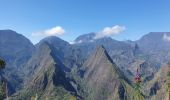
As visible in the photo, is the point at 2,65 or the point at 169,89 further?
the point at 169,89

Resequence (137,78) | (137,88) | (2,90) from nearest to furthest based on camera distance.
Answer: (137,78)
(137,88)
(2,90)

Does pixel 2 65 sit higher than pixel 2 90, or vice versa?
pixel 2 65

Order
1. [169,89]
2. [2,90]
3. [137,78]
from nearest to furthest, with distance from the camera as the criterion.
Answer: [137,78] → [2,90] → [169,89]

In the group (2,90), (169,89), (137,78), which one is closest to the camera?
(137,78)

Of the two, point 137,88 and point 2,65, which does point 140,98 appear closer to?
point 137,88

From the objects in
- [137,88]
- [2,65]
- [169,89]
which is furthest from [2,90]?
[169,89]

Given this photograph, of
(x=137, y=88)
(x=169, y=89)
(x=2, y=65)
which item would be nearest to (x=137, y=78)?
(x=137, y=88)

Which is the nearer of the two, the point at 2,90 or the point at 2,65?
the point at 2,65

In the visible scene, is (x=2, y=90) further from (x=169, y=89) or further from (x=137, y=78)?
(x=169, y=89)

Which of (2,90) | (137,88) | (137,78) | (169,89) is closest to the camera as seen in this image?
(137,78)
